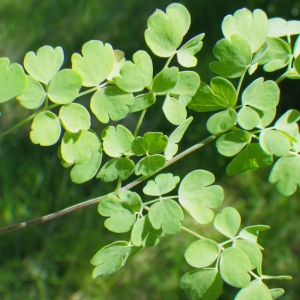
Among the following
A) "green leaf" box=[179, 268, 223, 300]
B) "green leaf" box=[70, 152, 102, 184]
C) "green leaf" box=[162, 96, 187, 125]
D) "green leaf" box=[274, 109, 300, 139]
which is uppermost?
"green leaf" box=[162, 96, 187, 125]

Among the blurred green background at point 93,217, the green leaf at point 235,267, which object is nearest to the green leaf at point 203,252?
the green leaf at point 235,267

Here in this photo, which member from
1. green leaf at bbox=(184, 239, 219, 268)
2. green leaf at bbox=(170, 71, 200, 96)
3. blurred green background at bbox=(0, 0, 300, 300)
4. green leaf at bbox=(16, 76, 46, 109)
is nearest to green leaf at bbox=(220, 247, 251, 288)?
green leaf at bbox=(184, 239, 219, 268)

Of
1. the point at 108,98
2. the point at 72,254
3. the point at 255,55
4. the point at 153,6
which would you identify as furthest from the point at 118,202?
the point at 153,6

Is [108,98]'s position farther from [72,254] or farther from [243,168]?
[72,254]

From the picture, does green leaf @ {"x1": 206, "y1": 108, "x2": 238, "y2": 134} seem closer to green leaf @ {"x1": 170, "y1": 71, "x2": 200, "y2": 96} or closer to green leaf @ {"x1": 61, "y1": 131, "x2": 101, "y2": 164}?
green leaf @ {"x1": 170, "y1": 71, "x2": 200, "y2": 96}

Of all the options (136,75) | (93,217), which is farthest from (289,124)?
(93,217)

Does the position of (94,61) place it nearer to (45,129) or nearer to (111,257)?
(45,129)

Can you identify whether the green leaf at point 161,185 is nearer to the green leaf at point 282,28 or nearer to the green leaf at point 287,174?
the green leaf at point 287,174
